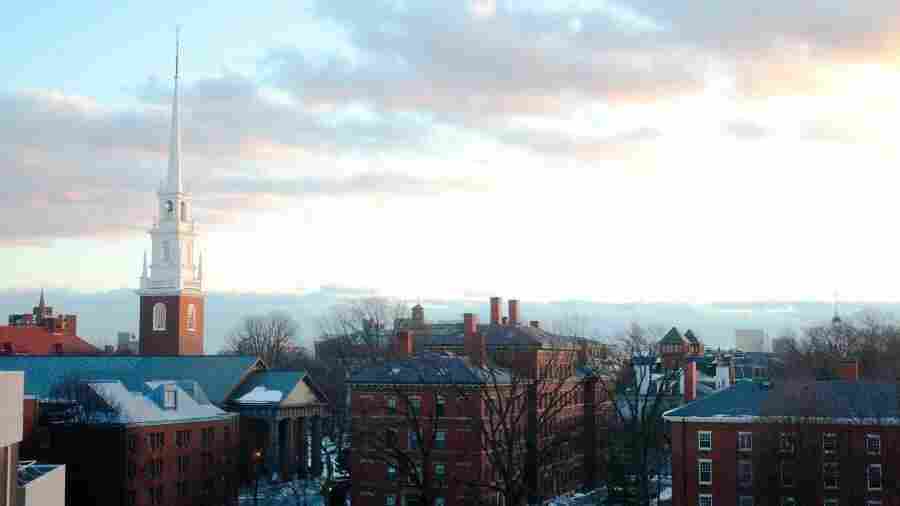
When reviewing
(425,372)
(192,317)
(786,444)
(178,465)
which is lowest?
(178,465)

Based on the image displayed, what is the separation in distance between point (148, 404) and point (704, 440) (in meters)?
32.6

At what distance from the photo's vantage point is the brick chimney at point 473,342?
75.7 metres

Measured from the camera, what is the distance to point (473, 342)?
76312 millimetres

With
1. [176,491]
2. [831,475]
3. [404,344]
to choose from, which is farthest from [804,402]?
[176,491]

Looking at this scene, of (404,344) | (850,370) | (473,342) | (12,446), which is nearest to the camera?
(12,446)

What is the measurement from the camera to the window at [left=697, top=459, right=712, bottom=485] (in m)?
63.8

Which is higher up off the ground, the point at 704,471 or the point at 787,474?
the point at 787,474

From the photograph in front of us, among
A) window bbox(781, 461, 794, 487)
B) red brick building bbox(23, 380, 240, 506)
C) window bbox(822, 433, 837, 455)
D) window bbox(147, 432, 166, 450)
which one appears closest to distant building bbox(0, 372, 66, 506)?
red brick building bbox(23, 380, 240, 506)

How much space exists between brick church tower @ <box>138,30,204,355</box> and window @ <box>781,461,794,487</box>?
204ft

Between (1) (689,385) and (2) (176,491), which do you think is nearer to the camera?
(2) (176,491)

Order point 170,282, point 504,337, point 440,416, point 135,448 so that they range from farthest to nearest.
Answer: point 170,282, point 504,337, point 440,416, point 135,448

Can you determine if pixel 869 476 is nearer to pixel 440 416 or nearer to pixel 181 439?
pixel 440 416

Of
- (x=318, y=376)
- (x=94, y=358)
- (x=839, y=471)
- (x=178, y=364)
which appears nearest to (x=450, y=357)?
(x=839, y=471)

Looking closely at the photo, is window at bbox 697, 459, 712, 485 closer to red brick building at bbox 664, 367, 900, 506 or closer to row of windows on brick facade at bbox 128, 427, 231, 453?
red brick building at bbox 664, 367, 900, 506
